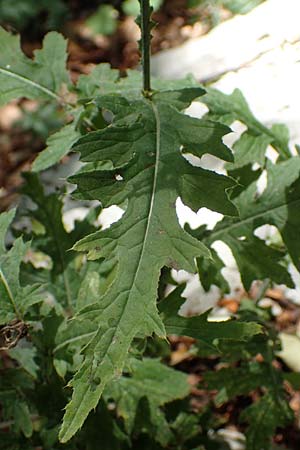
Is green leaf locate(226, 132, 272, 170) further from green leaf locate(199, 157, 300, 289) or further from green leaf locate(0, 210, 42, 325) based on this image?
green leaf locate(0, 210, 42, 325)

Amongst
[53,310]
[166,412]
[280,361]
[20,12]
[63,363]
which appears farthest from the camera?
[20,12]

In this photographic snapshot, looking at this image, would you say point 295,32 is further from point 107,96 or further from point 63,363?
point 63,363

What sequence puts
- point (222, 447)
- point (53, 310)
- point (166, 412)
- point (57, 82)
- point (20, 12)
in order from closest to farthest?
point (53, 310)
point (57, 82)
point (166, 412)
point (222, 447)
point (20, 12)

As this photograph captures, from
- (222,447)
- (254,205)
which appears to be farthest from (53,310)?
(222,447)

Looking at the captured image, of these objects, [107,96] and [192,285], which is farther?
[192,285]

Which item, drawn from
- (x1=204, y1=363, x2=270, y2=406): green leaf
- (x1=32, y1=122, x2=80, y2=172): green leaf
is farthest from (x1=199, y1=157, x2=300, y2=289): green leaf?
(x1=32, y1=122, x2=80, y2=172): green leaf

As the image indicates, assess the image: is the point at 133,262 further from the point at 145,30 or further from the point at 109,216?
the point at 109,216
